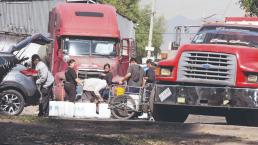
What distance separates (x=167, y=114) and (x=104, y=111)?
7.79 feet

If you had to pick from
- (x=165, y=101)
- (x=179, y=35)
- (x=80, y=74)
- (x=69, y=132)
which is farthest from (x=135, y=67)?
(x=69, y=132)

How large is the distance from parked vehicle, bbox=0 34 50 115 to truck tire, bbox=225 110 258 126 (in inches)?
208

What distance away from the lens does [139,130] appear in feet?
39.4

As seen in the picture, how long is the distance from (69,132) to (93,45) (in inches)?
442

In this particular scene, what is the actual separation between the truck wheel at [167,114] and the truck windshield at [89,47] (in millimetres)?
6734

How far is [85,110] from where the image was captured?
17156 millimetres

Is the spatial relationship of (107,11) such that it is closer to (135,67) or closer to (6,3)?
(135,67)

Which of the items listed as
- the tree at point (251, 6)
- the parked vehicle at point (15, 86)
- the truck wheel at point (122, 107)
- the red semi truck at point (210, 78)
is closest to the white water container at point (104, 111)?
the truck wheel at point (122, 107)

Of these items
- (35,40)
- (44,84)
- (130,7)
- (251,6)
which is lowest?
(44,84)

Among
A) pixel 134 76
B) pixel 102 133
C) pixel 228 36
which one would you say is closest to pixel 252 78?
pixel 228 36

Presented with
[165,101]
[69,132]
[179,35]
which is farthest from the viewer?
[179,35]

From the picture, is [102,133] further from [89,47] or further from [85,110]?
[89,47]

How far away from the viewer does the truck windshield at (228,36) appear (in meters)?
14.5

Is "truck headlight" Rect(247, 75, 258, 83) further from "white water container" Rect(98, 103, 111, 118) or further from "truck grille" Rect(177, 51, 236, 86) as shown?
"white water container" Rect(98, 103, 111, 118)
